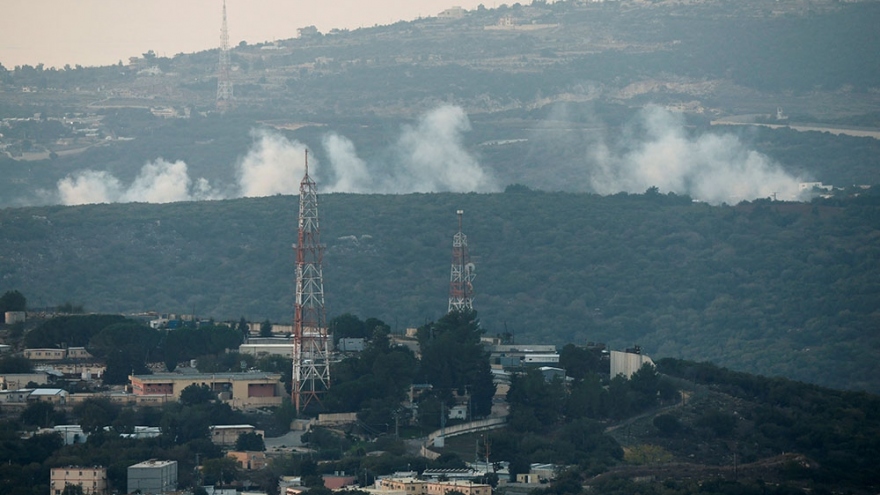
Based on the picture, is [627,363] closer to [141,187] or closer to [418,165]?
[141,187]

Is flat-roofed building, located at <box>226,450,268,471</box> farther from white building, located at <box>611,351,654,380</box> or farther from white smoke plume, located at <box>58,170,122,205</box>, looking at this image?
white smoke plume, located at <box>58,170,122,205</box>

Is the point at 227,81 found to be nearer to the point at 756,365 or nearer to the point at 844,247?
the point at 844,247

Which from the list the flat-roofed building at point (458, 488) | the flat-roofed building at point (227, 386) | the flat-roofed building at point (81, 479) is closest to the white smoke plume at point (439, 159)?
the flat-roofed building at point (227, 386)

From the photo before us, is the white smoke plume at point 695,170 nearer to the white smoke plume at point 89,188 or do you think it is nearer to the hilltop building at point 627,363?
the white smoke plume at point 89,188

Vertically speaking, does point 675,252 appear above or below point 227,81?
below

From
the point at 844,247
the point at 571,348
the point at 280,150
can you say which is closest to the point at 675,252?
the point at 844,247

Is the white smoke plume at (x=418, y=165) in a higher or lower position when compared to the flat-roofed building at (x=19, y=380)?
higher
